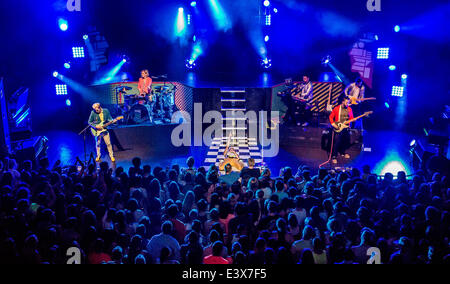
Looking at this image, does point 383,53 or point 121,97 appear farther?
point 383,53

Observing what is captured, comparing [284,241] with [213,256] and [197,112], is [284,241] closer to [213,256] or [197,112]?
[213,256]

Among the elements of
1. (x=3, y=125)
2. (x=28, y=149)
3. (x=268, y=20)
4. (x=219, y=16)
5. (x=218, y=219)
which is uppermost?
(x=219, y=16)

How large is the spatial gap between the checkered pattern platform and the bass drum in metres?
1.92

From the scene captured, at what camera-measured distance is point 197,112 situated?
13.0 m

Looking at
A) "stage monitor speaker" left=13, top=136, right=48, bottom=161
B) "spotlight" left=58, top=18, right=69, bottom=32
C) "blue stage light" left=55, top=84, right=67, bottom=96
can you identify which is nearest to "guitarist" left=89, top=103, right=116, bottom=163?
"stage monitor speaker" left=13, top=136, right=48, bottom=161

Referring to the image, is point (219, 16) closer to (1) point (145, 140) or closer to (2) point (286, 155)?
(1) point (145, 140)

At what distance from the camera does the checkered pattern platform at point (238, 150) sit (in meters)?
10.2

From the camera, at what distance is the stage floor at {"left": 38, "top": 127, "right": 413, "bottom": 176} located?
388 inches

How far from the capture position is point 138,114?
1119 cm

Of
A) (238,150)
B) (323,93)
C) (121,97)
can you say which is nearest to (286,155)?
Answer: (238,150)

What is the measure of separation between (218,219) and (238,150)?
5.88 metres

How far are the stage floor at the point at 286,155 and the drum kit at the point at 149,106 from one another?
0.92 metres

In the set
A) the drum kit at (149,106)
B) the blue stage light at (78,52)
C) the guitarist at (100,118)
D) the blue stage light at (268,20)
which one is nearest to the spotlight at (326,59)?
the blue stage light at (268,20)
